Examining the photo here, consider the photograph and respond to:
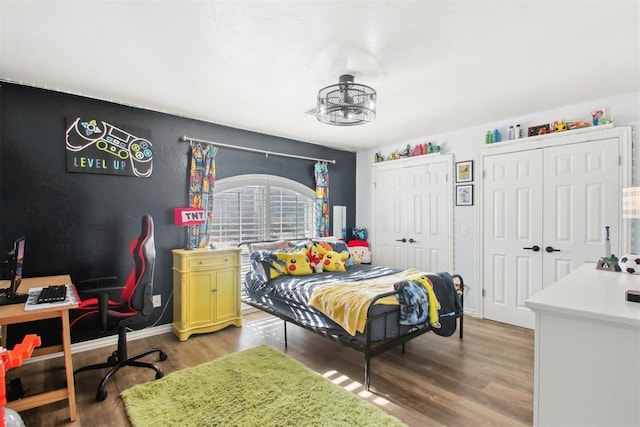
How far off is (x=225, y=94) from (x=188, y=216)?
55.9 inches

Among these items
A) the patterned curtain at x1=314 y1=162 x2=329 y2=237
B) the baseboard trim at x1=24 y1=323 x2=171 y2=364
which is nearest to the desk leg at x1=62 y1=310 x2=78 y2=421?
the baseboard trim at x1=24 y1=323 x2=171 y2=364

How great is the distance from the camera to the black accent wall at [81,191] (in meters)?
2.86

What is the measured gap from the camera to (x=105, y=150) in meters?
3.28

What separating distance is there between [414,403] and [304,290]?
4.21 ft

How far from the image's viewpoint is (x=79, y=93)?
3113 mm

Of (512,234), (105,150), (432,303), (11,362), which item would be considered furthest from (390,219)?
(11,362)

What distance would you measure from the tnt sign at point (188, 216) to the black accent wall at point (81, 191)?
18 centimetres

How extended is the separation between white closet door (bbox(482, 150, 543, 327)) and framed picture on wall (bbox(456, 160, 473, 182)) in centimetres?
20

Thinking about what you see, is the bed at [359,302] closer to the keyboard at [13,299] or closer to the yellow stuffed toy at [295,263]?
the yellow stuffed toy at [295,263]

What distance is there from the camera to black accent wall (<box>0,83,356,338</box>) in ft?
9.37

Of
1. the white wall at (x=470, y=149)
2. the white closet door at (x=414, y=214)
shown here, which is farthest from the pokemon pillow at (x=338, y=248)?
the white wall at (x=470, y=149)

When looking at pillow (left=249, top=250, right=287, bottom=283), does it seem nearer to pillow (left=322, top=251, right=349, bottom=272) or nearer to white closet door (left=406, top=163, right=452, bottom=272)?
pillow (left=322, top=251, right=349, bottom=272)

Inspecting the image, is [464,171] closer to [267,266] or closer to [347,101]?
[347,101]

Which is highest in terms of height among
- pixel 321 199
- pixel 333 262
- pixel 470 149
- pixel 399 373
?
pixel 470 149
